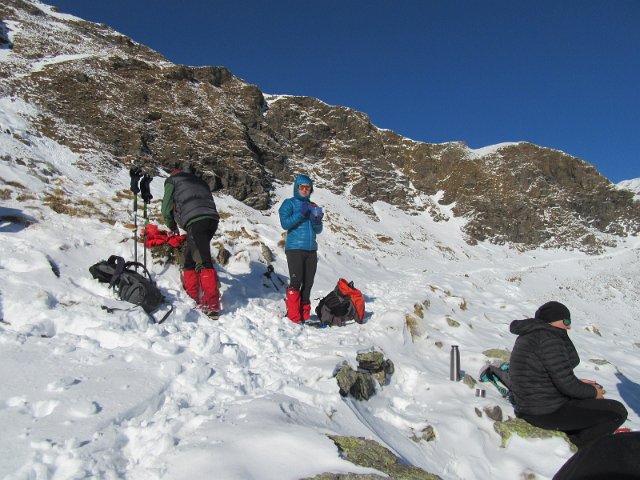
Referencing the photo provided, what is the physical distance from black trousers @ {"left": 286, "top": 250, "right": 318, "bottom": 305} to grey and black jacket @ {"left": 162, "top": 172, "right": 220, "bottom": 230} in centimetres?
146

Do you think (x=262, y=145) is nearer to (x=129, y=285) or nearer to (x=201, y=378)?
(x=129, y=285)

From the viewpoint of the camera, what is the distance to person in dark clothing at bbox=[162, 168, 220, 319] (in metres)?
5.50

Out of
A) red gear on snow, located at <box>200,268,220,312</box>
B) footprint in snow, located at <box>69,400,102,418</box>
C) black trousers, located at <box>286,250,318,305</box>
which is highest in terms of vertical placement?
black trousers, located at <box>286,250,318,305</box>

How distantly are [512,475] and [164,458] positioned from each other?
134 inches

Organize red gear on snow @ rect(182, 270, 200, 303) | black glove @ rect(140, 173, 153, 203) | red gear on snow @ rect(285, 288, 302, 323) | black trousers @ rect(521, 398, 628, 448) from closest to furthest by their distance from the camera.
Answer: black trousers @ rect(521, 398, 628, 448) → red gear on snow @ rect(182, 270, 200, 303) → black glove @ rect(140, 173, 153, 203) → red gear on snow @ rect(285, 288, 302, 323)

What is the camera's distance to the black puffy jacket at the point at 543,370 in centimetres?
412

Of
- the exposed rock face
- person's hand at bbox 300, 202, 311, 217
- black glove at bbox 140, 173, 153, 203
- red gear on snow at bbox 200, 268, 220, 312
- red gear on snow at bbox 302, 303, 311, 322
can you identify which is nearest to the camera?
red gear on snow at bbox 200, 268, 220, 312

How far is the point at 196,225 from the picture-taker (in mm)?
5539

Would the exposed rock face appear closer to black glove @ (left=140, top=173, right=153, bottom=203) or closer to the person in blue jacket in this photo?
black glove @ (left=140, top=173, right=153, bottom=203)

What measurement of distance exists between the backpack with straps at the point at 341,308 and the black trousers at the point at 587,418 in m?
3.24

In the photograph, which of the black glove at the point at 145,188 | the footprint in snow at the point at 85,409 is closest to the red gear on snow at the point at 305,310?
the black glove at the point at 145,188

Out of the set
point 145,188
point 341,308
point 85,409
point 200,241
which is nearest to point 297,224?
point 200,241

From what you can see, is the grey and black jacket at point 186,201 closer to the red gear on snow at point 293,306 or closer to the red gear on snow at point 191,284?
the red gear on snow at point 191,284

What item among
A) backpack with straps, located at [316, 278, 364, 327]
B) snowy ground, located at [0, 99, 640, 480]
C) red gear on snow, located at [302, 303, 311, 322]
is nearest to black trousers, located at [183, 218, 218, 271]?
snowy ground, located at [0, 99, 640, 480]
